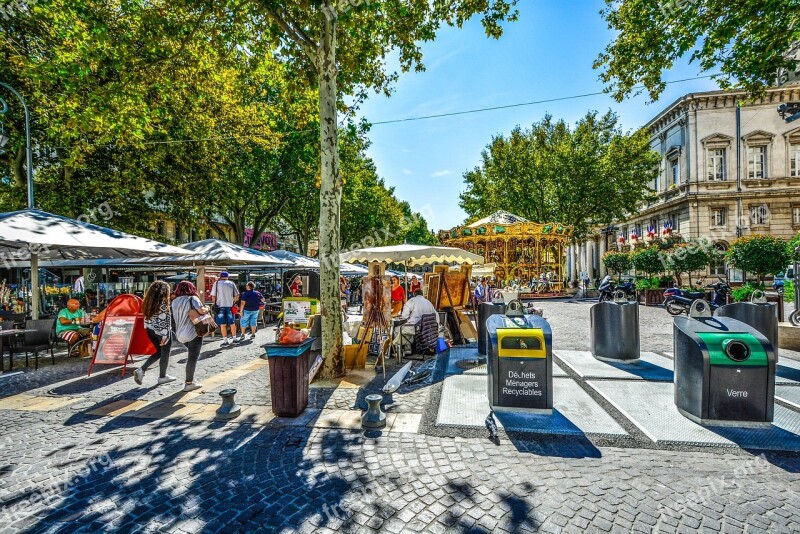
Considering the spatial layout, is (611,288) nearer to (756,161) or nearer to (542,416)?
(542,416)

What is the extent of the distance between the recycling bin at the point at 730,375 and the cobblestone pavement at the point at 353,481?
1.92 ft

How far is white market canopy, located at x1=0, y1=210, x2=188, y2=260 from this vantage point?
24.2 feet

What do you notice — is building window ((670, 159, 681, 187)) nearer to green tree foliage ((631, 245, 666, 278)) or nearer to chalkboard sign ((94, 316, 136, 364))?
green tree foliage ((631, 245, 666, 278))

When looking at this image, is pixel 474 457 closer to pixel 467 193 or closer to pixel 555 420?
pixel 555 420

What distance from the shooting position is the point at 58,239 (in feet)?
25.2

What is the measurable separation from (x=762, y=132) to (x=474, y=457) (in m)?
41.7

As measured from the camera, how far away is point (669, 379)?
20.2 feet

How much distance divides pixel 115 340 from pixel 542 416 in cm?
738

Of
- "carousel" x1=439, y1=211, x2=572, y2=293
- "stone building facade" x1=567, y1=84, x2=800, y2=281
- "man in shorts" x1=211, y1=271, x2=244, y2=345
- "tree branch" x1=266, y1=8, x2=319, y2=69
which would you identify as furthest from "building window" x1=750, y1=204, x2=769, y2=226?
"man in shorts" x1=211, y1=271, x2=244, y2=345

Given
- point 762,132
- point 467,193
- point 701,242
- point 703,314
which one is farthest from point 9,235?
point 762,132

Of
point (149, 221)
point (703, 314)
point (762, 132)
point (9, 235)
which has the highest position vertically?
point (762, 132)

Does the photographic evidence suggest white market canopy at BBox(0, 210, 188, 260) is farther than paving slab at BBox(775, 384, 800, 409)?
Yes

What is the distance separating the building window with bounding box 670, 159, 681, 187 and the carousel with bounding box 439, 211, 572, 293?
14.8 metres

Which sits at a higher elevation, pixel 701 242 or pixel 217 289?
pixel 701 242
